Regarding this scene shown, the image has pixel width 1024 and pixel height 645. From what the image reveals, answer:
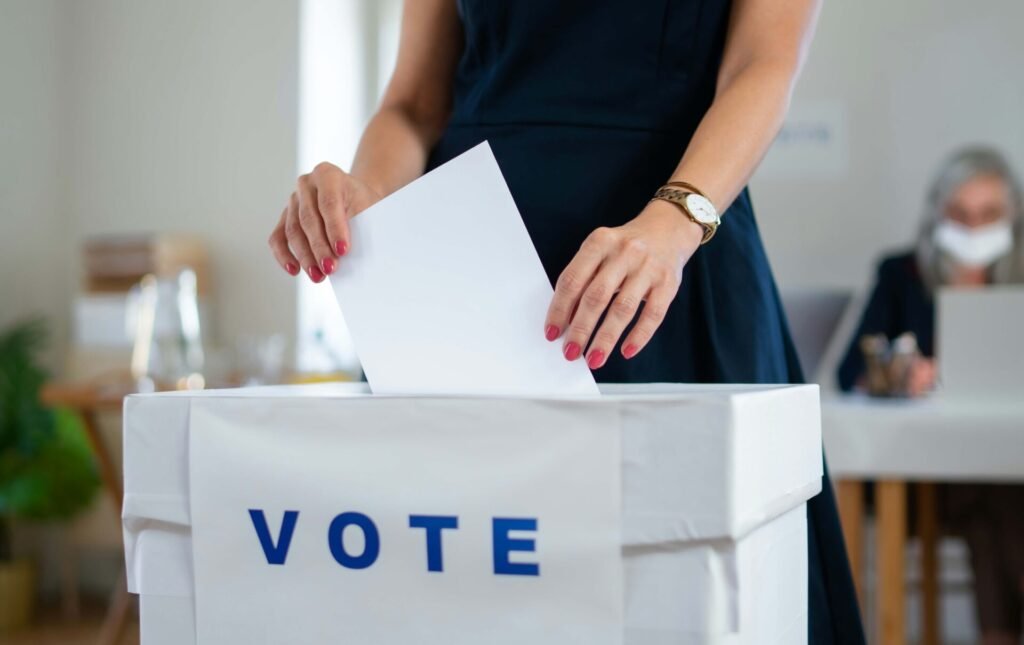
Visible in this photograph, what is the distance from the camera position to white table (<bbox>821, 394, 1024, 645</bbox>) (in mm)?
2379

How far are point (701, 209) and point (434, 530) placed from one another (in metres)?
0.32

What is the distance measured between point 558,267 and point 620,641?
16.0 inches

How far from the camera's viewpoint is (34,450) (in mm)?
4211

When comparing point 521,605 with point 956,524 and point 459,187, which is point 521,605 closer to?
point 459,187

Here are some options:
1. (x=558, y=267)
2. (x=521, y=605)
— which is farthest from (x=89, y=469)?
(x=521, y=605)

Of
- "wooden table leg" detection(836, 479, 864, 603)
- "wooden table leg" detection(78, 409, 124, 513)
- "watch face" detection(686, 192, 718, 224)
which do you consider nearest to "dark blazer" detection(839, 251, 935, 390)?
"wooden table leg" detection(836, 479, 864, 603)

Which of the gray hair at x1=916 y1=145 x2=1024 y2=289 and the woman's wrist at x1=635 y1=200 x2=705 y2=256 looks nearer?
the woman's wrist at x1=635 y1=200 x2=705 y2=256

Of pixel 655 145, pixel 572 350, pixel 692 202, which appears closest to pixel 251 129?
pixel 655 145

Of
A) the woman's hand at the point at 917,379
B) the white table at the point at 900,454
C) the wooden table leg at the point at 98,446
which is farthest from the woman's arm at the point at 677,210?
the wooden table leg at the point at 98,446

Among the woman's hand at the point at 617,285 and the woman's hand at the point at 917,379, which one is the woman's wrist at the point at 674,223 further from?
the woman's hand at the point at 917,379

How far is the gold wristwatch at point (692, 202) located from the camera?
80 centimetres

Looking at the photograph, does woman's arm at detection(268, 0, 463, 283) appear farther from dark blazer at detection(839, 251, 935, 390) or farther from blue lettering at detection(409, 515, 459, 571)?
dark blazer at detection(839, 251, 935, 390)

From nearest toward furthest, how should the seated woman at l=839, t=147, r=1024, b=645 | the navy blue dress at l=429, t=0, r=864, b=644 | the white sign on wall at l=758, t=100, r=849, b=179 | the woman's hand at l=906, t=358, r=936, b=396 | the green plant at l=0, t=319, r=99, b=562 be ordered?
the navy blue dress at l=429, t=0, r=864, b=644 → the woman's hand at l=906, t=358, r=936, b=396 → the seated woman at l=839, t=147, r=1024, b=645 → the green plant at l=0, t=319, r=99, b=562 → the white sign on wall at l=758, t=100, r=849, b=179

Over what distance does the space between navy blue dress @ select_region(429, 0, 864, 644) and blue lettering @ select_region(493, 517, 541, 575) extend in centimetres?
31
